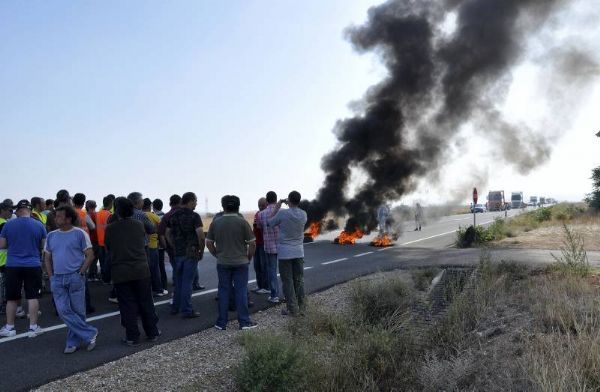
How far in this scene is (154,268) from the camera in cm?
923

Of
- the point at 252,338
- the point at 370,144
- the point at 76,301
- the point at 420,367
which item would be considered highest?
the point at 370,144

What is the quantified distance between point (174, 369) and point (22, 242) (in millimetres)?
2924

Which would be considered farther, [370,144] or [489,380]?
[370,144]

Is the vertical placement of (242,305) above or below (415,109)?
below

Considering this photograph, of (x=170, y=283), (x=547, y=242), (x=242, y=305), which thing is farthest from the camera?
(x=547, y=242)

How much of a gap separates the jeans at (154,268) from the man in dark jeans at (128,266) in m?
2.74

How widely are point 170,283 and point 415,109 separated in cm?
1688

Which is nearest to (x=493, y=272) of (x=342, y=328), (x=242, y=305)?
(x=342, y=328)

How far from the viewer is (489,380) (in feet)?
15.0

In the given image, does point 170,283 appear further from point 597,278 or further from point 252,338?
point 597,278

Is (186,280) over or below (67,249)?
below

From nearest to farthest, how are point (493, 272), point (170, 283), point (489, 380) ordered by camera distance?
point (489, 380)
point (493, 272)
point (170, 283)

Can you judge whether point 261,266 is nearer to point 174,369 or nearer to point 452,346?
point 174,369

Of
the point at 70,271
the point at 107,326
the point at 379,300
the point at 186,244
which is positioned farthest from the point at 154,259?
the point at 379,300
